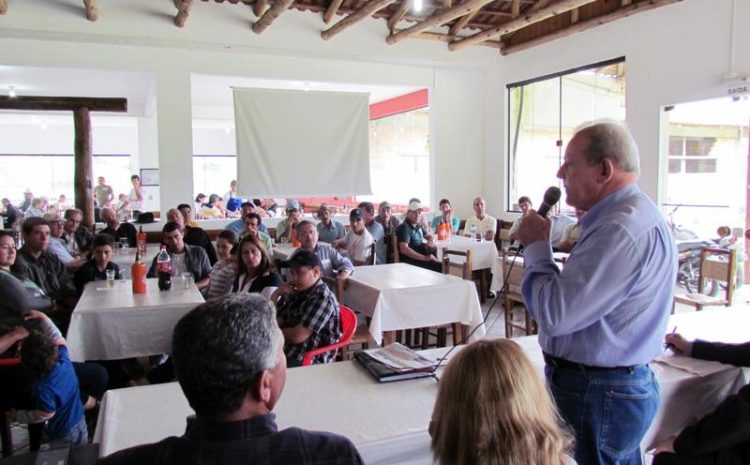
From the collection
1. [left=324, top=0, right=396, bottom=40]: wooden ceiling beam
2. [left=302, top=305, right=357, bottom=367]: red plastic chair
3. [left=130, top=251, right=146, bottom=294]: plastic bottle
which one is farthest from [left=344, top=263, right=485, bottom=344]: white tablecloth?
[left=324, top=0, right=396, bottom=40]: wooden ceiling beam

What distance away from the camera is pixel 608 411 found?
1448 mm

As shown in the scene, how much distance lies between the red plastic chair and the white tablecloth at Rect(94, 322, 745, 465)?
0.72m

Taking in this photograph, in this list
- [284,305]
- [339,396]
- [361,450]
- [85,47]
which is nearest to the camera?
[361,450]

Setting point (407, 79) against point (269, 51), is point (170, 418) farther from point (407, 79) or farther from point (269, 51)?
point (407, 79)

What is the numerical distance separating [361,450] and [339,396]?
322mm

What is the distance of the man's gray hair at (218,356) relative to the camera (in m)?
1.01

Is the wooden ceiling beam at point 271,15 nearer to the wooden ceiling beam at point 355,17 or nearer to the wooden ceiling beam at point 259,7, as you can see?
the wooden ceiling beam at point 259,7

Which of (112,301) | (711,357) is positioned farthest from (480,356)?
(112,301)

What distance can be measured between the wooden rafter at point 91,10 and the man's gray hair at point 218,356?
5944mm

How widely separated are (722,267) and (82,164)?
723 centimetres

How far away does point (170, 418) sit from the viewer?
1.69m

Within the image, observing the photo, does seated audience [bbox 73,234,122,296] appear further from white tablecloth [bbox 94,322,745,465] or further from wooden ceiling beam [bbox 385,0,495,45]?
wooden ceiling beam [bbox 385,0,495,45]

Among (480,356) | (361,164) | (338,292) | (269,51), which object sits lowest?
(338,292)

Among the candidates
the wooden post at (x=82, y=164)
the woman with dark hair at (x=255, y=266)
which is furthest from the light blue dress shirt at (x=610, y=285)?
the wooden post at (x=82, y=164)
